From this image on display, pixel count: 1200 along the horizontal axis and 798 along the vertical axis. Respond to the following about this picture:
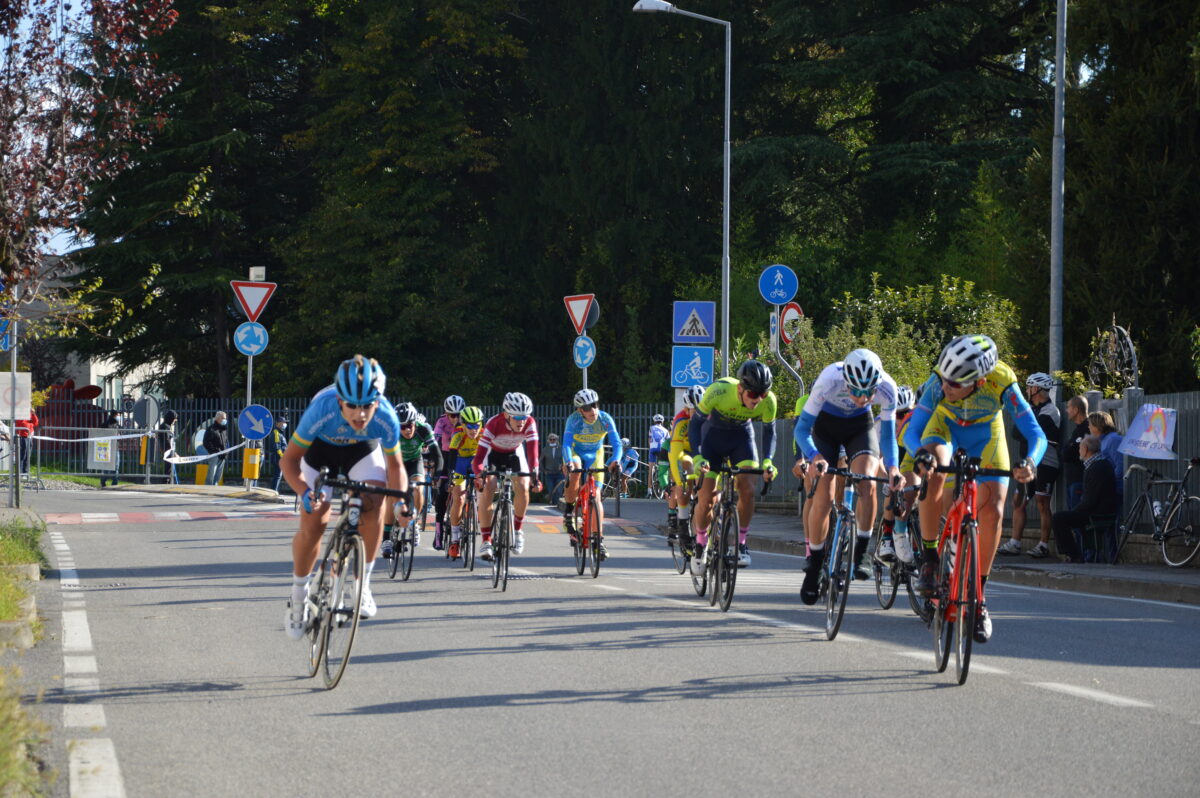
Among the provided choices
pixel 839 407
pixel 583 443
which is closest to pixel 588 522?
pixel 583 443

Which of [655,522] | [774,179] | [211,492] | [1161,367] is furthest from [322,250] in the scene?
[1161,367]

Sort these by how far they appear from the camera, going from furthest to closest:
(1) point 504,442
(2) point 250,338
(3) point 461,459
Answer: (2) point 250,338 → (3) point 461,459 → (1) point 504,442

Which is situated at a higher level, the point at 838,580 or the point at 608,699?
the point at 838,580

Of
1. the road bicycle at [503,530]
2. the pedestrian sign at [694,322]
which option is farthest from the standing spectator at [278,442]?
the road bicycle at [503,530]

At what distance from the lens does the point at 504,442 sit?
15.9 meters

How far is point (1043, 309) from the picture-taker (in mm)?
26672

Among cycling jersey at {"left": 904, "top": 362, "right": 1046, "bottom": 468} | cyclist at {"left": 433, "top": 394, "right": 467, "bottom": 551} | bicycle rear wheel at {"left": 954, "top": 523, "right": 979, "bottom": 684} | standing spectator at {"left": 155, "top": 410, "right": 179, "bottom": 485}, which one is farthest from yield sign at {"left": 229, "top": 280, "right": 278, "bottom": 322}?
bicycle rear wheel at {"left": 954, "top": 523, "right": 979, "bottom": 684}

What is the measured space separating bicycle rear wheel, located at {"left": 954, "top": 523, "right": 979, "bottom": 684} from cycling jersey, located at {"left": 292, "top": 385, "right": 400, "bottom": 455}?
3.10m

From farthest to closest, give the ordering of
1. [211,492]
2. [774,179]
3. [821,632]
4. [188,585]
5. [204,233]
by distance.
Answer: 1. [204,233]
2. [774,179]
3. [211,492]
4. [188,585]
5. [821,632]

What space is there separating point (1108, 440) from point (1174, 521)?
1035 millimetres

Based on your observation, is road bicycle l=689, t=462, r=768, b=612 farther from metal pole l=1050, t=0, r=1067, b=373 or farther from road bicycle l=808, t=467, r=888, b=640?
metal pole l=1050, t=0, r=1067, b=373

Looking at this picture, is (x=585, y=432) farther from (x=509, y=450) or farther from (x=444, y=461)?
(x=444, y=461)

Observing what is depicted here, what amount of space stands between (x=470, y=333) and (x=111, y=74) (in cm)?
2704

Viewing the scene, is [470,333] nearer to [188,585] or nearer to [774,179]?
[774,179]
